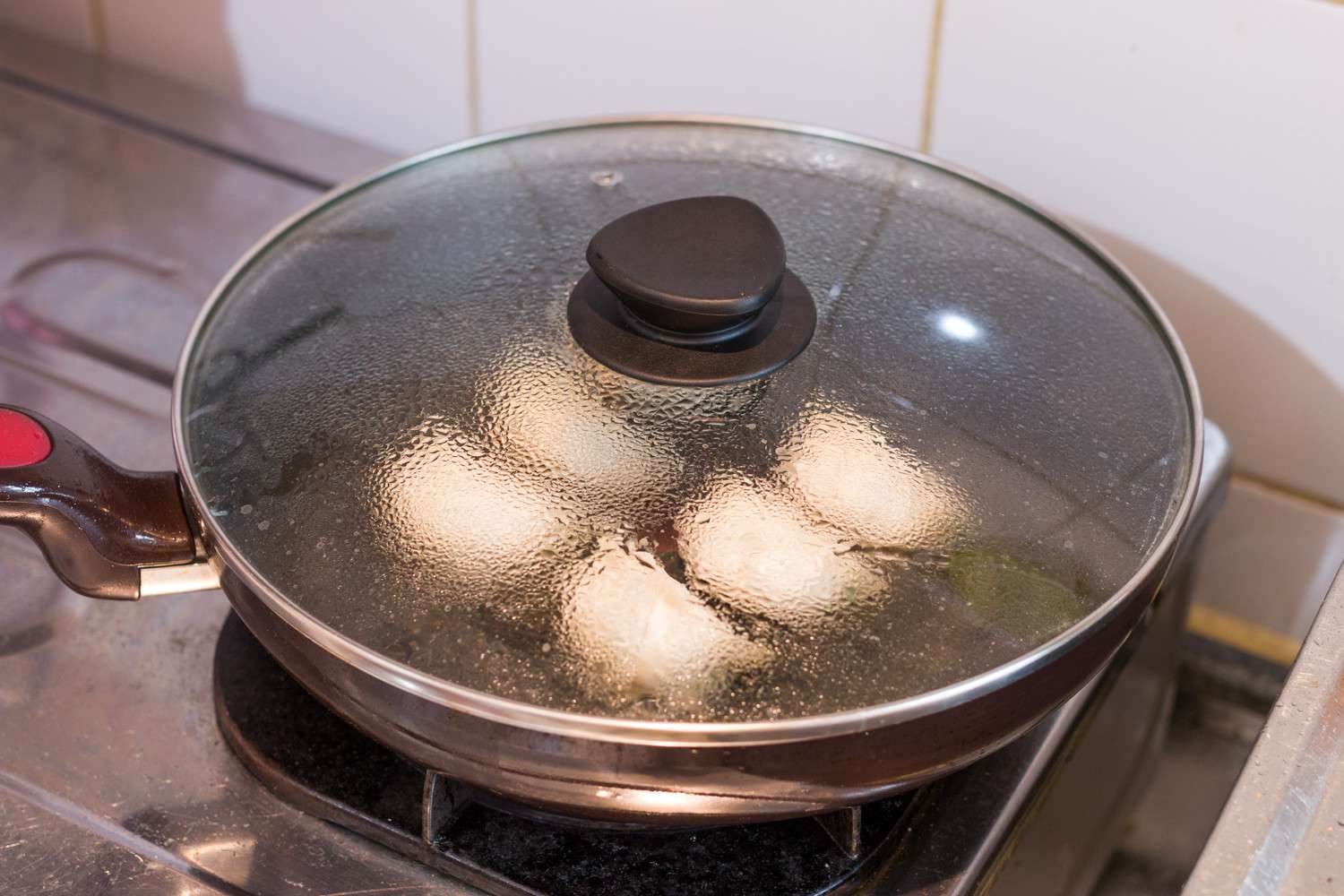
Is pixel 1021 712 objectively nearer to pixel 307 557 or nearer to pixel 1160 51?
pixel 307 557

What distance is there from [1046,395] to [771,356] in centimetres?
12

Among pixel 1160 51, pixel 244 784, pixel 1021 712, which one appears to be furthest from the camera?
pixel 1160 51

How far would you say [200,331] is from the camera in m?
0.61

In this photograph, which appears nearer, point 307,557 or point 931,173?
point 307,557

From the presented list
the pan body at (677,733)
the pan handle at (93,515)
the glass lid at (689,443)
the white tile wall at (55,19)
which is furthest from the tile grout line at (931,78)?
the white tile wall at (55,19)

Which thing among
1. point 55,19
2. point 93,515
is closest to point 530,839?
point 93,515

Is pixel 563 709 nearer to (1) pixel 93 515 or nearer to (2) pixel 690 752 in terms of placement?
(2) pixel 690 752

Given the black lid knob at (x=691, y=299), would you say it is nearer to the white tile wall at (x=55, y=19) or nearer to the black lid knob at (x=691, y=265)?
the black lid knob at (x=691, y=265)

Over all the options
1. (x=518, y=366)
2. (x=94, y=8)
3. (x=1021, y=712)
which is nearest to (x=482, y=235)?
(x=518, y=366)

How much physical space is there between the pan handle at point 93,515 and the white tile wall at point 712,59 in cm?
48

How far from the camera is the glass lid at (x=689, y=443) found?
1.61 ft

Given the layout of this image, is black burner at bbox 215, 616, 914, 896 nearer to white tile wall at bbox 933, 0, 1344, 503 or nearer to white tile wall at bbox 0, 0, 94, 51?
white tile wall at bbox 933, 0, 1344, 503

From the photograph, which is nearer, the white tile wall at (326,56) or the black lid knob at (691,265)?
the black lid knob at (691,265)

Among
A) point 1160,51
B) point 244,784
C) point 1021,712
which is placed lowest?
point 244,784
